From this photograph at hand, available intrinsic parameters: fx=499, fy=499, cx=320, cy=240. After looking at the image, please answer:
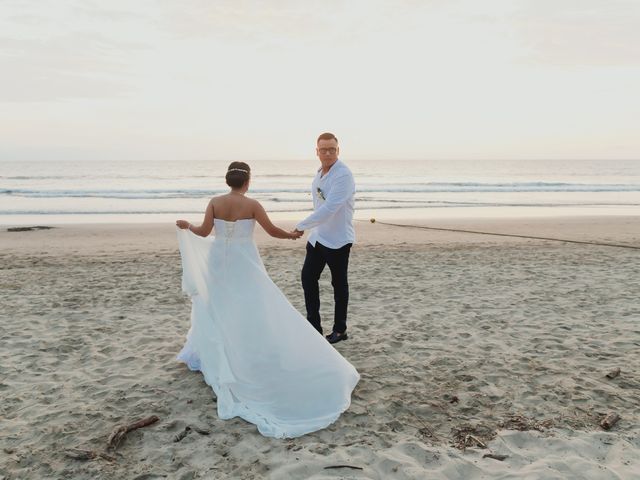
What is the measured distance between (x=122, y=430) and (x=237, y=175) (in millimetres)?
2185

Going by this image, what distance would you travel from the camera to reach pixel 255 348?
13.7 feet

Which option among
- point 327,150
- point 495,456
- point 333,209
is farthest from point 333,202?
point 495,456

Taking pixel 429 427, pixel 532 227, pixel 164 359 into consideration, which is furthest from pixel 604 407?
pixel 532 227

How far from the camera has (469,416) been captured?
3.95 metres

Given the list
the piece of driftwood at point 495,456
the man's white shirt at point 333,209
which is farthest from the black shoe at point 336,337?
the piece of driftwood at point 495,456

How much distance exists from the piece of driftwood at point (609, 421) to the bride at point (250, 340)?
193 centimetres

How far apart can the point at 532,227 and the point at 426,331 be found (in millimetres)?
12699

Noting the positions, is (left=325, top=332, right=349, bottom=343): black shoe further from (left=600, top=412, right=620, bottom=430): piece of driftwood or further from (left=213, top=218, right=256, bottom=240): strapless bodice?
(left=600, top=412, right=620, bottom=430): piece of driftwood

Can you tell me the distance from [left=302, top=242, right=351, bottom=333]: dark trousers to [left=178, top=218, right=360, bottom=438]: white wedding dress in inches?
47.0

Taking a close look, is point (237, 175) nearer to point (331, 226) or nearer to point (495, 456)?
point (331, 226)

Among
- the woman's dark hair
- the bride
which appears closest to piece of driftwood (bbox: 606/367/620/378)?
the bride

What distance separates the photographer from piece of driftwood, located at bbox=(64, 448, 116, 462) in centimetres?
336

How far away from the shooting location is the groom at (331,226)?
5137 mm

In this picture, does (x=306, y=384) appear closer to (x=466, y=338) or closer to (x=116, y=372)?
(x=116, y=372)
